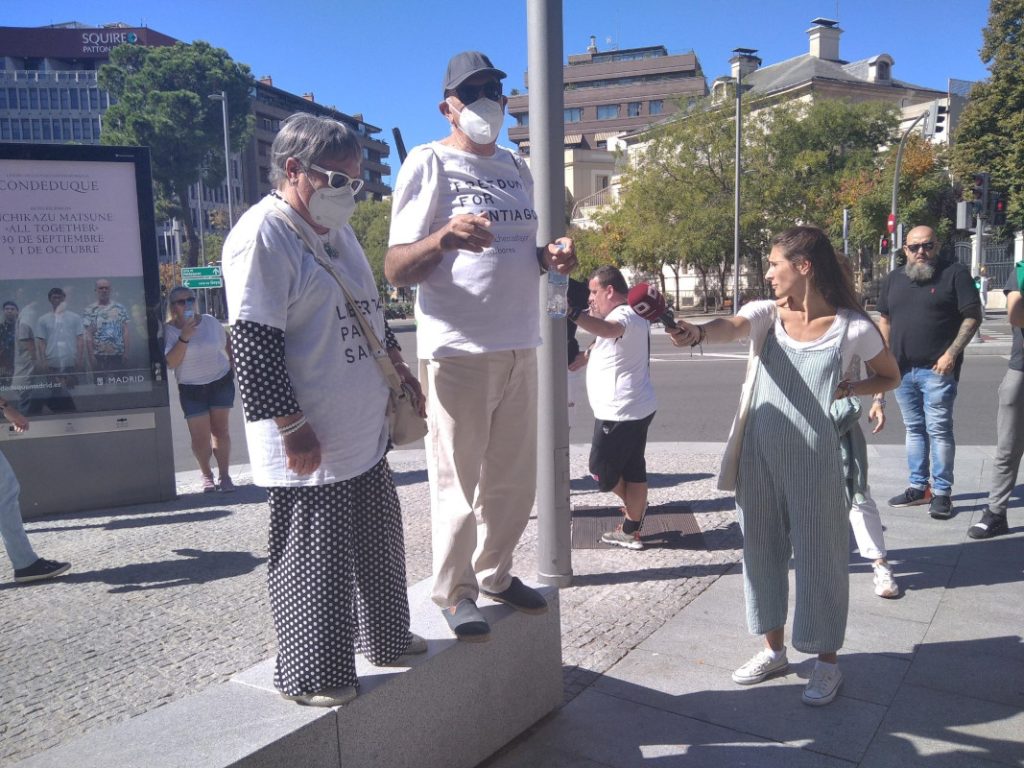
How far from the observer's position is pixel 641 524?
225 inches

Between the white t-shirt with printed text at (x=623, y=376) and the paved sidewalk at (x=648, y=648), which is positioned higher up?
the white t-shirt with printed text at (x=623, y=376)

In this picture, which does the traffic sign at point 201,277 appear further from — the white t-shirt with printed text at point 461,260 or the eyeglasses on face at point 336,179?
the eyeglasses on face at point 336,179

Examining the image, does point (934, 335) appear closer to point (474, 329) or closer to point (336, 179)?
point (474, 329)

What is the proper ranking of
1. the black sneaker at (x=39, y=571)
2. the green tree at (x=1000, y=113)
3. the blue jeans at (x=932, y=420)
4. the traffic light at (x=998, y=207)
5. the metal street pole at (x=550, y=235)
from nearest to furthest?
1. the metal street pole at (x=550, y=235)
2. the black sneaker at (x=39, y=571)
3. the blue jeans at (x=932, y=420)
4. the traffic light at (x=998, y=207)
5. the green tree at (x=1000, y=113)

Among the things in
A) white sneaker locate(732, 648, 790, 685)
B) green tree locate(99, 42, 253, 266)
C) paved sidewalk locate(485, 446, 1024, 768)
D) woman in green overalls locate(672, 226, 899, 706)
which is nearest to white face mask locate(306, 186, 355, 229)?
woman in green overalls locate(672, 226, 899, 706)

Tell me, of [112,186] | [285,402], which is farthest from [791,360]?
[112,186]

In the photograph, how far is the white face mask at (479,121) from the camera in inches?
120

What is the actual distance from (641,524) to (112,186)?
16.5 ft

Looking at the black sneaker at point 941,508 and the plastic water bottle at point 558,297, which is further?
the black sneaker at point 941,508

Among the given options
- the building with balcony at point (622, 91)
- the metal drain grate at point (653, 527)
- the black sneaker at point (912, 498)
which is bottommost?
the metal drain grate at point (653, 527)

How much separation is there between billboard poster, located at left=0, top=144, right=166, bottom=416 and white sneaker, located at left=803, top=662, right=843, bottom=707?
5795 mm

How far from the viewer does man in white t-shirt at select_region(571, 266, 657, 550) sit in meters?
5.65

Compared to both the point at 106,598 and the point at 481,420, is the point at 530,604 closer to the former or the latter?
the point at 481,420

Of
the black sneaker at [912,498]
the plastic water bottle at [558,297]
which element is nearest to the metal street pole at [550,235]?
the plastic water bottle at [558,297]
